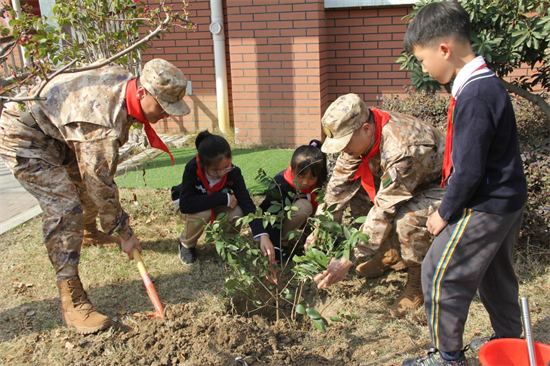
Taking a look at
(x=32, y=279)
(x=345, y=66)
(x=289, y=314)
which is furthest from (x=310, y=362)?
(x=345, y=66)

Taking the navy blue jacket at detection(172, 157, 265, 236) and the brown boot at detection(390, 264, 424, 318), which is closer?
the brown boot at detection(390, 264, 424, 318)

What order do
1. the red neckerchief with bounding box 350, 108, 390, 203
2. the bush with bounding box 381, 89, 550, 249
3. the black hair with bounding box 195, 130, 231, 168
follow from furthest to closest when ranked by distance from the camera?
the black hair with bounding box 195, 130, 231, 168, the bush with bounding box 381, 89, 550, 249, the red neckerchief with bounding box 350, 108, 390, 203

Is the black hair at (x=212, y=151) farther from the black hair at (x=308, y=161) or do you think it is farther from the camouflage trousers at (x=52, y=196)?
the camouflage trousers at (x=52, y=196)

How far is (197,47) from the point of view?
23.7ft

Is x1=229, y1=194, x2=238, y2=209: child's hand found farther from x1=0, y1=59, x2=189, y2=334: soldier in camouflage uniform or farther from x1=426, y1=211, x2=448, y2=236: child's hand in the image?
x1=426, y1=211, x2=448, y2=236: child's hand

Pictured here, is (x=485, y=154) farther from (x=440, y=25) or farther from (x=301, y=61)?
(x=301, y=61)

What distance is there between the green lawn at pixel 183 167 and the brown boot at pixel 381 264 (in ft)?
5.99

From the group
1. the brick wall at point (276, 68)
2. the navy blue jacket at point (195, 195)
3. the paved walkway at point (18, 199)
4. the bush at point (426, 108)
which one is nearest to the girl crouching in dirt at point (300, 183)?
the navy blue jacket at point (195, 195)

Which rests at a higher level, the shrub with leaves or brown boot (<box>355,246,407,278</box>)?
the shrub with leaves

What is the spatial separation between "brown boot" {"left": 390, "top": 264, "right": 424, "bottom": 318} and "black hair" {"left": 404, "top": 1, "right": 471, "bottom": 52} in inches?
57.1

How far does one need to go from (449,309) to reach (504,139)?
2.58 feet

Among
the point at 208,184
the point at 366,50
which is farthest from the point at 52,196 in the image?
the point at 366,50

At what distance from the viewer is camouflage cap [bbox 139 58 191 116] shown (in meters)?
2.58

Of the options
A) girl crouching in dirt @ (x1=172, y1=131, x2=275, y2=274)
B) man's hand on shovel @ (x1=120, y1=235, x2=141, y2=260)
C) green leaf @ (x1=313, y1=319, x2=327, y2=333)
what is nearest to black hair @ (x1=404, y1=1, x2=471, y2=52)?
green leaf @ (x1=313, y1=319, x2=327, y2=333)
